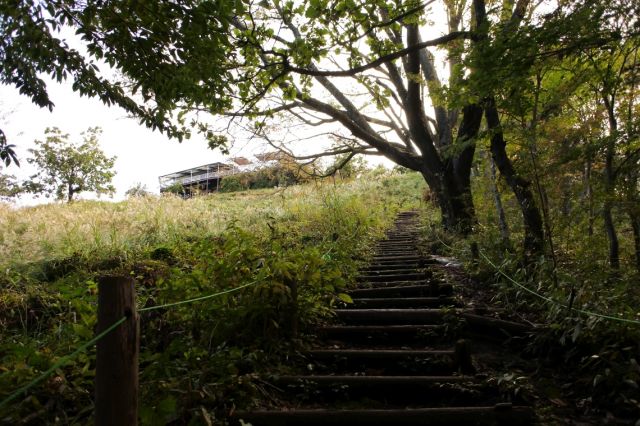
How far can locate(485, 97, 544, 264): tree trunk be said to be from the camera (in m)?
5.50

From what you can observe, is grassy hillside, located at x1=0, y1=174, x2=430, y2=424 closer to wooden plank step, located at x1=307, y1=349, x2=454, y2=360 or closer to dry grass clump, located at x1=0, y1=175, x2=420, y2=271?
dry grass clump, located at x1=0, y1=175, x2=420, y2=271

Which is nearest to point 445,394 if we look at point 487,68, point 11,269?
point 487,68

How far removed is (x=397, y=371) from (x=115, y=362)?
232 centimetres

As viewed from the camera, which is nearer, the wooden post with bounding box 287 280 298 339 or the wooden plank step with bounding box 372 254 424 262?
the wooden post with bounding box 287 280 298 339

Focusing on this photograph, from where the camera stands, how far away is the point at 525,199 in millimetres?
5691

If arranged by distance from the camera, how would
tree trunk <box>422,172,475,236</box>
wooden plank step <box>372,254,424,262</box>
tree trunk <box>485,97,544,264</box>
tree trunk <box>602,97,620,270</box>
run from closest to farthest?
tree trunk <box>602,97,620,270</box> < tree trunk <box>485,97,544,264</box> < wooden plank step <box>372,254,424,262</box> < tree trunk <box>422,172,475,236</box>

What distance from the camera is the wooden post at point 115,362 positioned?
1703mm

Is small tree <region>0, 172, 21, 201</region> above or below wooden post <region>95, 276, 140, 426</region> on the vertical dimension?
above

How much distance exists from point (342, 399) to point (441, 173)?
8.20 meters

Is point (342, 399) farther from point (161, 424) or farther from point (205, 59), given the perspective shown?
point (205, 59)

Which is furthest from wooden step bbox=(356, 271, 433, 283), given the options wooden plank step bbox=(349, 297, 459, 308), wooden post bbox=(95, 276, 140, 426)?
wooden post bbox=(95, 276, 140, 426)

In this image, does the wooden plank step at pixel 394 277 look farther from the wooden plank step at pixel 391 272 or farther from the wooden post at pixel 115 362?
the wooden post at pixel 115 362

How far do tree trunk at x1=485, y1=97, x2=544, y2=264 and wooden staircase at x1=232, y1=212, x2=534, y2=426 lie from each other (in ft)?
5.13

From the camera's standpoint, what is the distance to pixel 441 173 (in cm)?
1015
